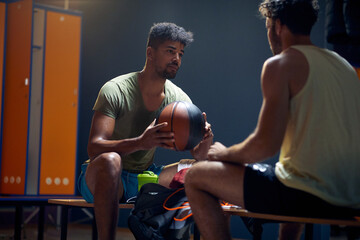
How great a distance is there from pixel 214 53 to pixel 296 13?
307 centimetres

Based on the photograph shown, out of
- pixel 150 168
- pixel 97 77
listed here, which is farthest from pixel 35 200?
pixel 97 77

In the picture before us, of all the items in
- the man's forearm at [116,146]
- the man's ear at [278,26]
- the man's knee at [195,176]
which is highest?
the man's ear at [278,26]

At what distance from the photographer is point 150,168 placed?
3057 mm

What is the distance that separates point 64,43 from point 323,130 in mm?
3802

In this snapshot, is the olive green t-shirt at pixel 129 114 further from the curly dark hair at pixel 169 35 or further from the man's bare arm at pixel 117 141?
the curly dark hair at pixel 169 35

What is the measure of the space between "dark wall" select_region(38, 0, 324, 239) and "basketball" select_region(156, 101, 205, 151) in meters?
2.13

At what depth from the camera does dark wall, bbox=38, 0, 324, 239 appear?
4719 millimetres

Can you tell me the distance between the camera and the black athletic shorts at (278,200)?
1788 mm

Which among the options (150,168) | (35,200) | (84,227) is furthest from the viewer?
(84,227)

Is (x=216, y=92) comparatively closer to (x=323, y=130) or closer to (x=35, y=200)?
(x=35, y=200)

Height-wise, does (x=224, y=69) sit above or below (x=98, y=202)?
above

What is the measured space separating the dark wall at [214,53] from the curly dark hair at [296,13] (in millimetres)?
2625

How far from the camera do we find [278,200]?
5.98 ft

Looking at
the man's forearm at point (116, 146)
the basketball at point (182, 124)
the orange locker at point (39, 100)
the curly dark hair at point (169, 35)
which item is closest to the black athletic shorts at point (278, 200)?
the basketball at point (182, 124)
